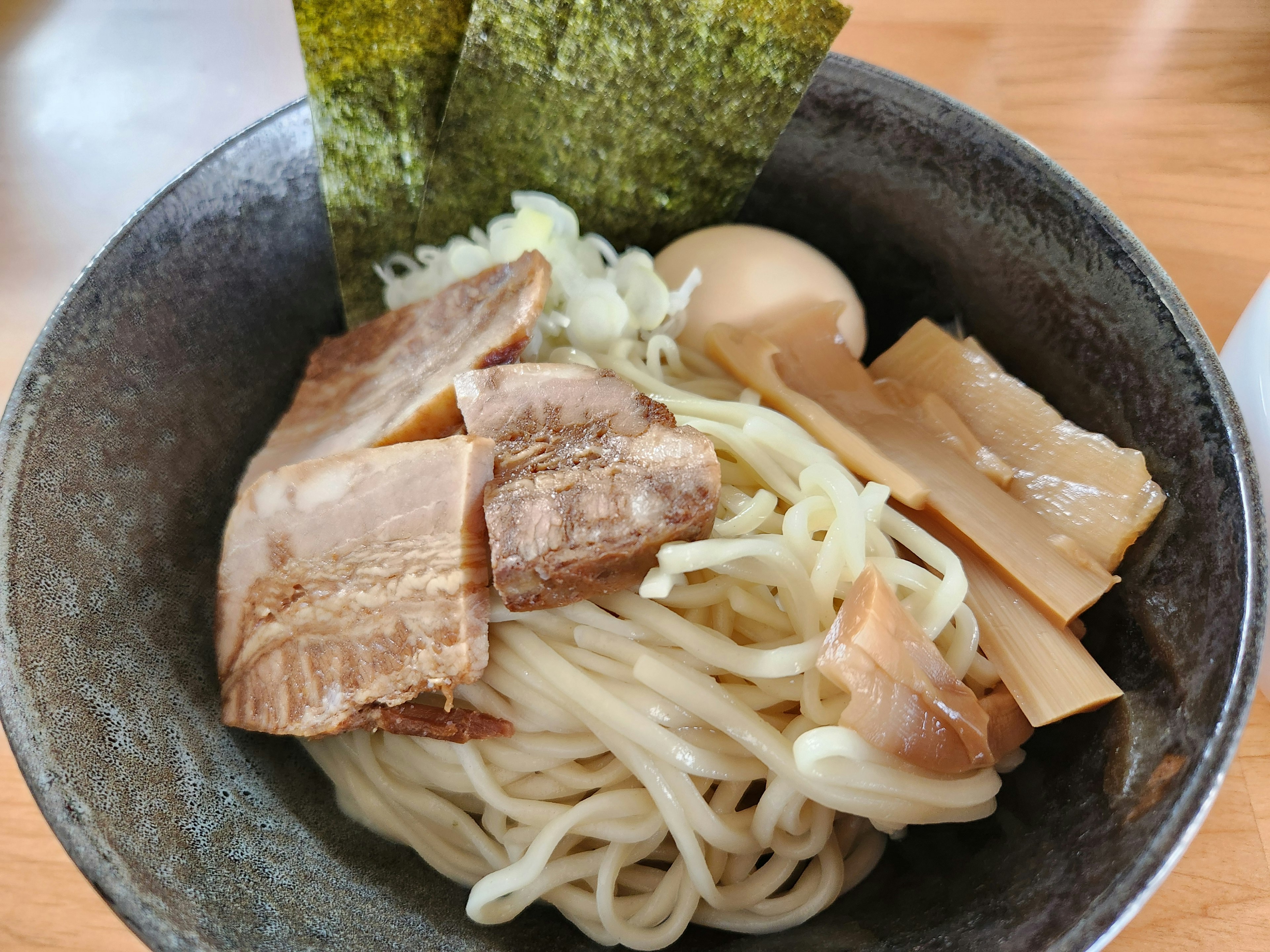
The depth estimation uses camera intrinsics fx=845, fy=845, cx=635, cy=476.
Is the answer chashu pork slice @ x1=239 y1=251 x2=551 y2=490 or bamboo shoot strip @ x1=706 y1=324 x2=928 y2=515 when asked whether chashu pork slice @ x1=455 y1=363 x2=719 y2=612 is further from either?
bamboo shoot strip @ x1=706 y1=324 x2=928 y2=515

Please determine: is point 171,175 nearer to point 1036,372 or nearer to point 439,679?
point 439,679

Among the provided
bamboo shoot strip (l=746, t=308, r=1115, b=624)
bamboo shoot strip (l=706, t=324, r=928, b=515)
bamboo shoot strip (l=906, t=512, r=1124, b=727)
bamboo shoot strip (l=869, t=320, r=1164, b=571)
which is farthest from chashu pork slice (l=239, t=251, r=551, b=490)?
bamboo shoot strip (l=906, t=512, r=1124, b=727)

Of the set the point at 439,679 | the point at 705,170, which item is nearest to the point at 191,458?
the point at 439,679

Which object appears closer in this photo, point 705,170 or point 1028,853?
point 1028,853

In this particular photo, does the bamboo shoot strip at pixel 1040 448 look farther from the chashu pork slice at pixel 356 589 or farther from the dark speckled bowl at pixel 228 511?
the chashu pork slice at pixel 356 589

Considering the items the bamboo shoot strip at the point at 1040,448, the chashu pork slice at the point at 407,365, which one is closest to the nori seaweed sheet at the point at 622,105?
the chashu pork slice at the point at 407,365

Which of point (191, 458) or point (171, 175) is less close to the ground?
point (171, 175)
